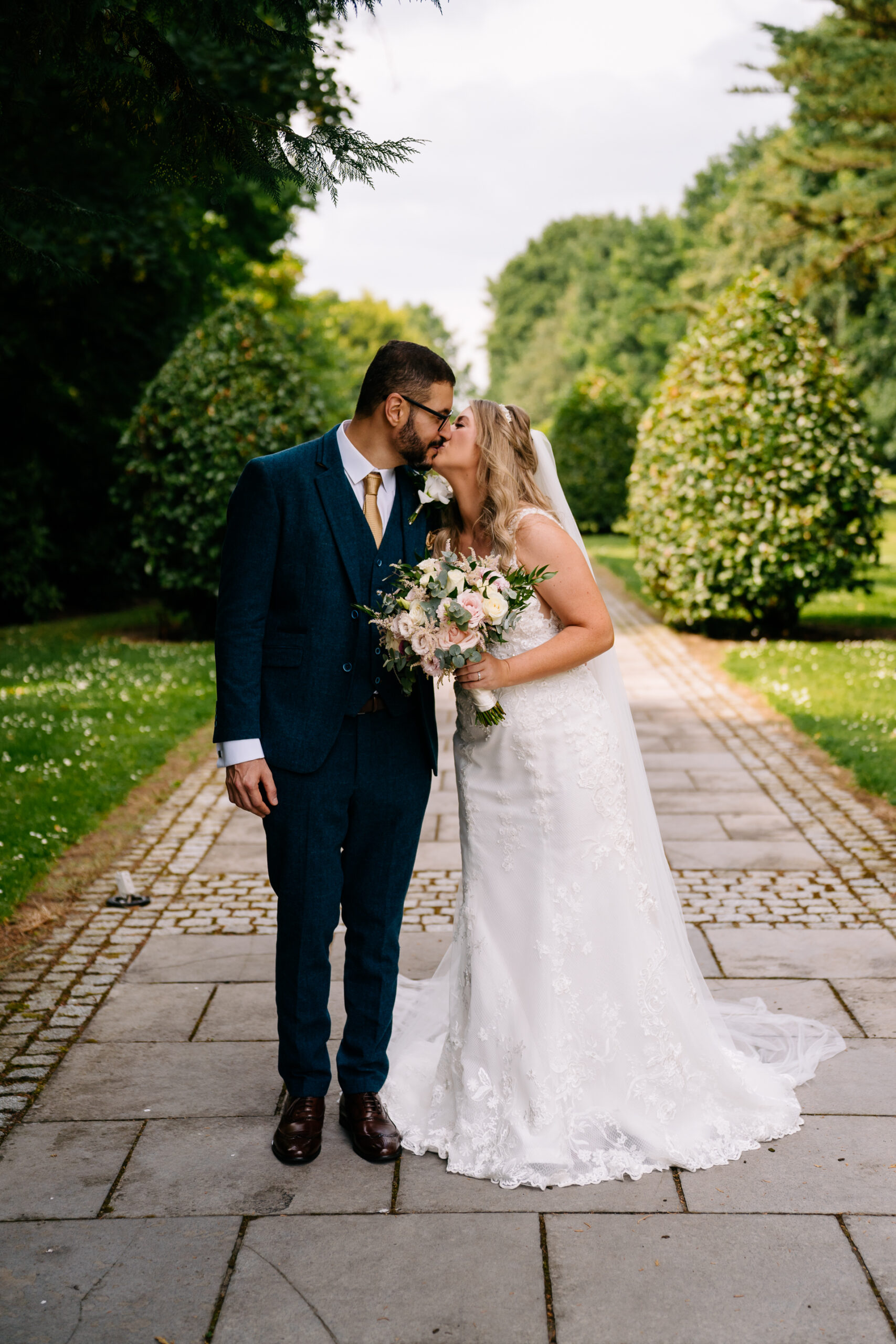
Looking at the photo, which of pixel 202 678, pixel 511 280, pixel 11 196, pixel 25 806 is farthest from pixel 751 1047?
pixel 511 280

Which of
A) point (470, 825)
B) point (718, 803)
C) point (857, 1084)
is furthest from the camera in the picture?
point (718, 803)

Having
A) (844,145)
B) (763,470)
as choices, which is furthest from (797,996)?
(844,145)

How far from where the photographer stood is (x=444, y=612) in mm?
2896

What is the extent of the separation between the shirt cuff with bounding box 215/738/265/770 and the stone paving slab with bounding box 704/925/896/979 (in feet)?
7.68

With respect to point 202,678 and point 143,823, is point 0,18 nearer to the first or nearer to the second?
point 143,823

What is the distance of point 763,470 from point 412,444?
9.48 metres

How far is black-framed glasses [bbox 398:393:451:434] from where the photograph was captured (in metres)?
3.07

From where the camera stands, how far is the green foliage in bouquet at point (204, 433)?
12648mm

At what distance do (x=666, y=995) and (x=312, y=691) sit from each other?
1390mm

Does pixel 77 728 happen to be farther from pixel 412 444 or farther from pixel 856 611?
pixel 856 611

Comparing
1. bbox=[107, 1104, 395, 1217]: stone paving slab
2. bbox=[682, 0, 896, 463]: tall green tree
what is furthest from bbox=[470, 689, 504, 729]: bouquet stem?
bbox=[682, 0, 896, 463]: tall green tree

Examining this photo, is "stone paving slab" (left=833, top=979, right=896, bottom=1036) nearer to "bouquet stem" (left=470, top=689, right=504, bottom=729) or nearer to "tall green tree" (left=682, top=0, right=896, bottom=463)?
"bouquet stem" (left=470, top=689, right=504, bottom=729)

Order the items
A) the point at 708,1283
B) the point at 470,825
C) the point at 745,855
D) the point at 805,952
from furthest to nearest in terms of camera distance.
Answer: the point at 745,855 → the point at 805,952 → the point at 470,825 → the point at 708,1283

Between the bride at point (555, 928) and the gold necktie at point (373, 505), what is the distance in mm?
199
